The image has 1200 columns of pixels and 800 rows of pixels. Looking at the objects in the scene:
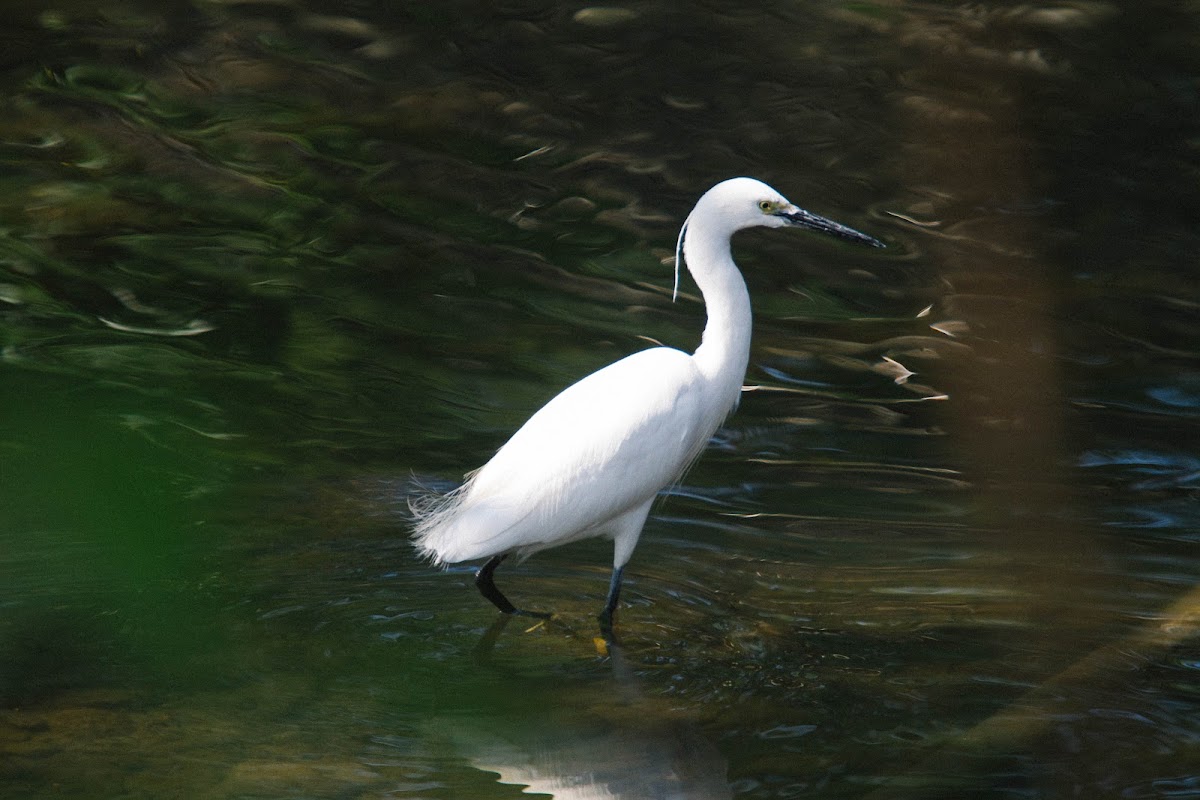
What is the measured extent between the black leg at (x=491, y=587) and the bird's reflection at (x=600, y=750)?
426 mm

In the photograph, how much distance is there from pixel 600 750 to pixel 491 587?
828mm

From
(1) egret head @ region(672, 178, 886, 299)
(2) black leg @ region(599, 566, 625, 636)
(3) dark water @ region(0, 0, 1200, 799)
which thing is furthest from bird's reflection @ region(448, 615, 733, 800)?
(1) egret head @ region(672, 178, 886, 299)

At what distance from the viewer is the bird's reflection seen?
3797 mm

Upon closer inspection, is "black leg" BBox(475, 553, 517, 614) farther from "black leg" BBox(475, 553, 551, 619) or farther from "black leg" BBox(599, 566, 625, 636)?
"black leg" BBox(599, 566, 625, 636)

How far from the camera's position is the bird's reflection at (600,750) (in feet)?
12.5

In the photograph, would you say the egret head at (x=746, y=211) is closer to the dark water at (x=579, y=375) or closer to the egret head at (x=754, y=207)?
the egret head at (x=754, y=207)

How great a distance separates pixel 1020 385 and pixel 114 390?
3761 mm

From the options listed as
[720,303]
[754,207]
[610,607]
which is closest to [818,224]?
[754,207]

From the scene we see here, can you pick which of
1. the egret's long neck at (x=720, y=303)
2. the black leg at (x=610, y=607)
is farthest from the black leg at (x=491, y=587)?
the egret's long neck at (x=720, y=303)

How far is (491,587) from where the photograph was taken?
15.3ft

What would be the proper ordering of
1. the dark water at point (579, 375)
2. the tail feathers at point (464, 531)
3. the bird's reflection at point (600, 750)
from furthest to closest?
the tail feathers at point (464, 531) → the dark water at point (579, 375) → the bird's reflection at point (600, 750)

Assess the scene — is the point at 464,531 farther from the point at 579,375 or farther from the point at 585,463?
the point at 579,375

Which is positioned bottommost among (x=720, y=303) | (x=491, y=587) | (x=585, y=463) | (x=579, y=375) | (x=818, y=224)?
(x=491, y=587)

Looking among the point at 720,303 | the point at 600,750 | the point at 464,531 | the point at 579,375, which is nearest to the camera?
the point at 600,750
